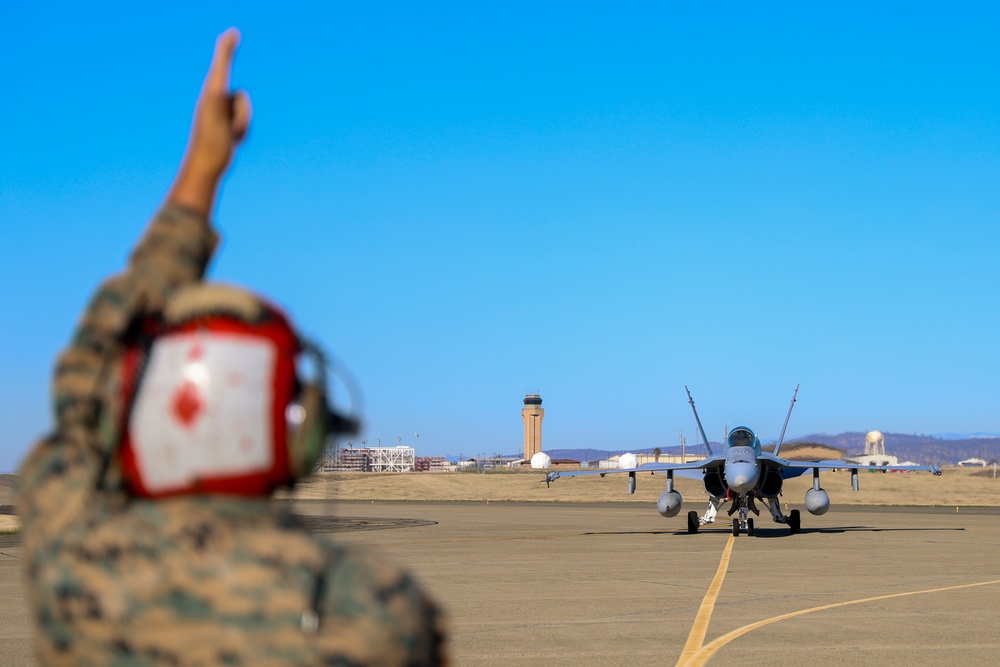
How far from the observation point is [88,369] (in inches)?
71.2

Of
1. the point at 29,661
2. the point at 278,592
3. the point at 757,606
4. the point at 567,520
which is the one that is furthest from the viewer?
the point at 567,520

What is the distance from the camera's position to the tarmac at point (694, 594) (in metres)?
11.6

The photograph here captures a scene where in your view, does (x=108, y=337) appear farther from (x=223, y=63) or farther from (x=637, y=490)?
(x=637, y=490)

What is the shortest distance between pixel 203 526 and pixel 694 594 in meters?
15.8

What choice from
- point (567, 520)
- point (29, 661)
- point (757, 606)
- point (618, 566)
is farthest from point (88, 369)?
point (567, 520)

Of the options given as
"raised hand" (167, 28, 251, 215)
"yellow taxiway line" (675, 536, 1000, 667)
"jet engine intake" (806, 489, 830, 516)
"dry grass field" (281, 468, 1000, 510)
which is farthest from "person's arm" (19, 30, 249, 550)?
"dry grass field" (281, 468, 1000, 510)

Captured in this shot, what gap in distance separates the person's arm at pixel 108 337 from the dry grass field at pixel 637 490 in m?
58.6

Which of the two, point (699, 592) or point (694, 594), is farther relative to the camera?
point (699, 592)

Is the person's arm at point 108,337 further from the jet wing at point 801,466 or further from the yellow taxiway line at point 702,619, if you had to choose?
the jet wing at point 801,466

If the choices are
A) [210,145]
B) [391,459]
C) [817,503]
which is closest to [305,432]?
[210,145]

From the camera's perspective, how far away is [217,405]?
163cm

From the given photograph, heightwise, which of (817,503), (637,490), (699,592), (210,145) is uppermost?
(210,145)

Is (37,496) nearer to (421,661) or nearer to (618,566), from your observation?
(421,661)

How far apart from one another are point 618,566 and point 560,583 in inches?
139
